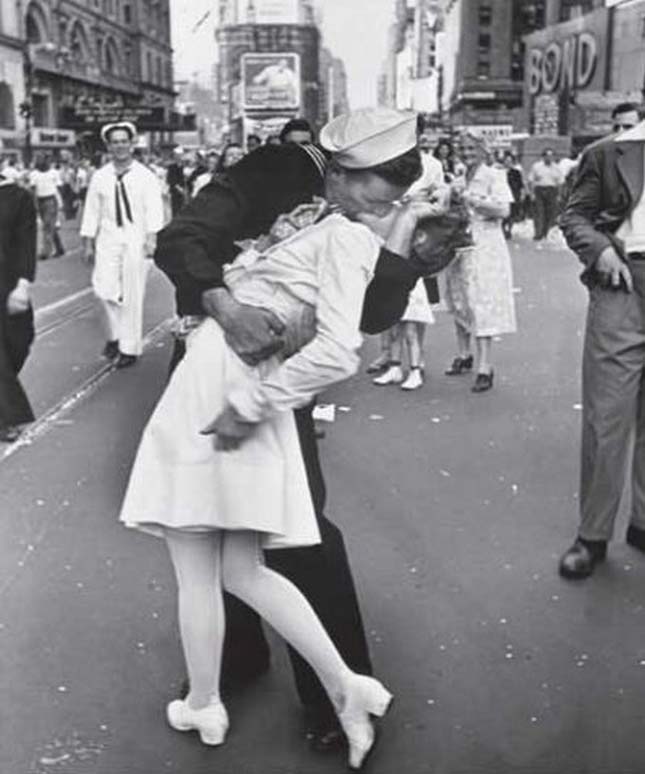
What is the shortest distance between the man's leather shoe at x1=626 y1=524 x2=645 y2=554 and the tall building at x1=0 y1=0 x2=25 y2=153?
57.6 metres

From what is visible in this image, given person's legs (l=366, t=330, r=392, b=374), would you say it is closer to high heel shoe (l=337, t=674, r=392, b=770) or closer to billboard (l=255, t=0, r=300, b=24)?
high heel shoe (l=337, t=674, r=392, b=770)

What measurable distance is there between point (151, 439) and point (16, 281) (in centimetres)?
423

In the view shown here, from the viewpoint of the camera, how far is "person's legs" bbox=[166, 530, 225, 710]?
3.12 metres

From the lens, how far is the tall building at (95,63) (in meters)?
62.3

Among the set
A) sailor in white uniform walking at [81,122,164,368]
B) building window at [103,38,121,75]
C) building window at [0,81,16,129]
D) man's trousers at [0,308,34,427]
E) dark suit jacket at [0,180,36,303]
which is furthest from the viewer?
building window at [103,38,121,75]

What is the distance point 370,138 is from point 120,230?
7.28m

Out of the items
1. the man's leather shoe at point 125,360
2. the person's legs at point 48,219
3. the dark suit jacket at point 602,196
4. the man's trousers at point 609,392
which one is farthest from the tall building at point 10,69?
the man's trousers at point 609,392

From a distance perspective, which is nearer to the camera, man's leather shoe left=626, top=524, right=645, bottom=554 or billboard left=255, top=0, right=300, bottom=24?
man's leather shoe left=626, top=524, right=645, bottom=554

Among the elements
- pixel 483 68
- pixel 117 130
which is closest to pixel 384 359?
pixel 117 130

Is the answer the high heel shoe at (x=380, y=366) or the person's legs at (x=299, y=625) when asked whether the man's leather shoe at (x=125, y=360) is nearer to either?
the high heel shoe at (x=380, y=366)

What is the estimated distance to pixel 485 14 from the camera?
123 m

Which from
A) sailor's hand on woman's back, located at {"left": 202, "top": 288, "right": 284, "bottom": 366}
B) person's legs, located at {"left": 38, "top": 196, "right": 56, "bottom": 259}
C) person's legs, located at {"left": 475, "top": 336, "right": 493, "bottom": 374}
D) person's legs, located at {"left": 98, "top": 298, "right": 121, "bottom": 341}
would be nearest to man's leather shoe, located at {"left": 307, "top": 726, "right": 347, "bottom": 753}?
sailor's hand on woman's back, located at {"left": 202, "top": 288, "right": 284, "bottom": 366}

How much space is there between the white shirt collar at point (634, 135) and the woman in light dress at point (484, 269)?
3772 millimetres

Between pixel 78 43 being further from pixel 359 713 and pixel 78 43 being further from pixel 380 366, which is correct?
pixel 359 713
